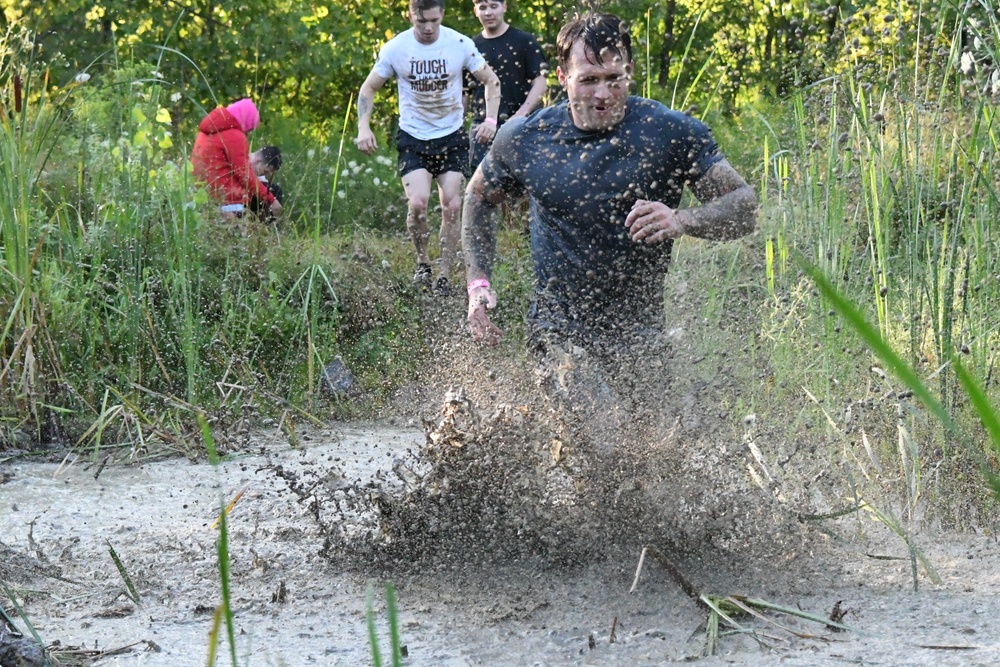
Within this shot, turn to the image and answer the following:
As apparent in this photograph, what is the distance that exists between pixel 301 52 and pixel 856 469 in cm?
1344

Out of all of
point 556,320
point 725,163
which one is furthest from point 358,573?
point 725,163

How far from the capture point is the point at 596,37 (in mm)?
4352

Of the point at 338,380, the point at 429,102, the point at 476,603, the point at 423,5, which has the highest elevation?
the point at 423,5

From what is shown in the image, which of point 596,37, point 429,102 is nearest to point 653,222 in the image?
point 596,37

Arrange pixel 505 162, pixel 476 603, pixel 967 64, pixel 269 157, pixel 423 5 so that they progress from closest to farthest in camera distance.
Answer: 1. pixel 476 603
2. pixel 505 162
3. pixel 967 64
4. pixel 423 5
5. pixel 269 157

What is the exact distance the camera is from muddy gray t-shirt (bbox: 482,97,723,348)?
4379 mm

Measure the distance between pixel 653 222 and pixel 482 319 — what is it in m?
0.77

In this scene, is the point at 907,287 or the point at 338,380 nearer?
the point at 907,287

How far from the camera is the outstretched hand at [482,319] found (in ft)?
14.8

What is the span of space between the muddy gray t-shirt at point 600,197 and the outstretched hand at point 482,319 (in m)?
0.16

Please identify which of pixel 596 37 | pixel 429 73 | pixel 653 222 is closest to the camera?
pixel 653 222

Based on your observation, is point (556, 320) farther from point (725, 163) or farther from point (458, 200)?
point (458, 200)

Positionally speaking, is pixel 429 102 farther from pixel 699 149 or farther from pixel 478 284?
pixel 699 149

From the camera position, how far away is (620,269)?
175 inches
